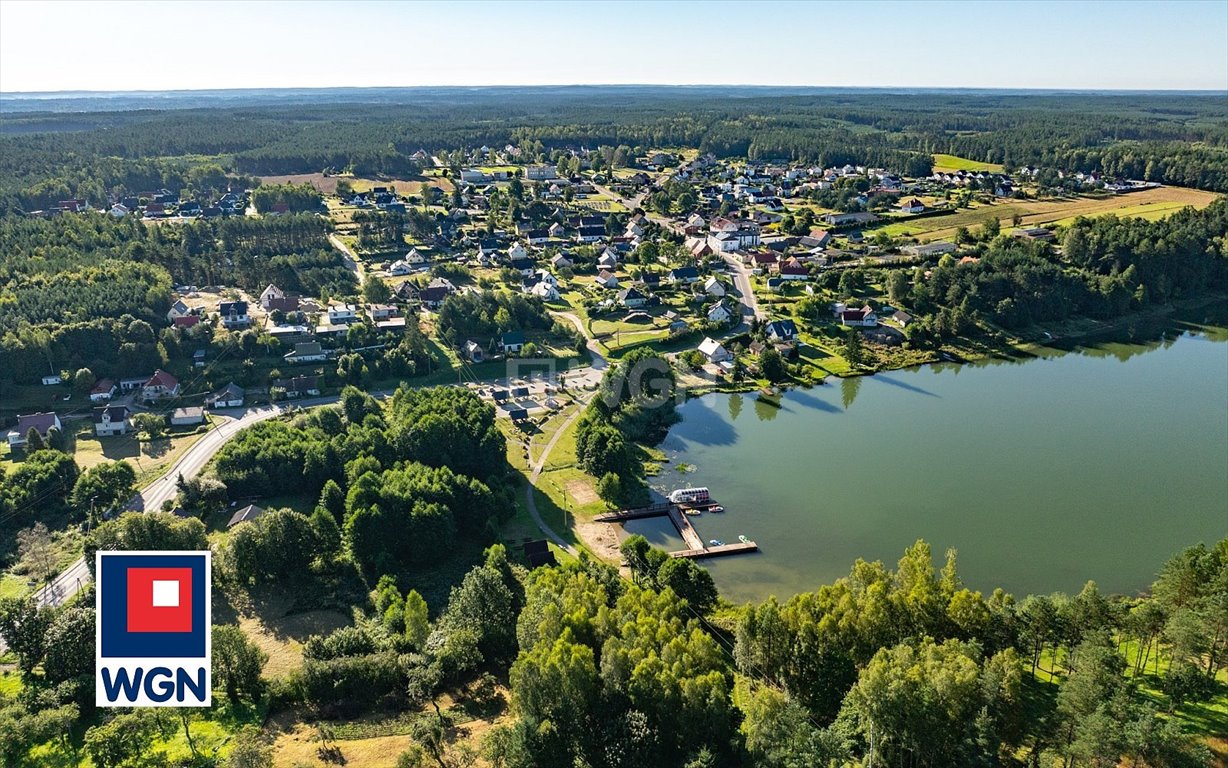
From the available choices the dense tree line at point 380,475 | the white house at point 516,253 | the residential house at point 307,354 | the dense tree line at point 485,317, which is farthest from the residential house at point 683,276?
the dense tree line at point 380,475

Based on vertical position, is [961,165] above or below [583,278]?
above

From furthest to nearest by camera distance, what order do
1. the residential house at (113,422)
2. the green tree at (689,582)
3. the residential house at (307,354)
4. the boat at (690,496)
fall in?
the residential house at (307,354) < the residential house at (113,422) < the boat at (690,496) < the green tree at (689,582)

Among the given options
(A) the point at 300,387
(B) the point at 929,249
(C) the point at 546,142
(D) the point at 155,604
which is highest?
(C) the point at 546,142

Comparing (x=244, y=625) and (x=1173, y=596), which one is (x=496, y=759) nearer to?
(x=244, y=625)

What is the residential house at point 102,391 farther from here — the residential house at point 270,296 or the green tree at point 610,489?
the green tree at point 610,489

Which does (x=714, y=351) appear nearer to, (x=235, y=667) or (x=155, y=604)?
(x=235, y=667)

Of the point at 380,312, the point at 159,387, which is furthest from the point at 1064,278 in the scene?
the point at 159,387

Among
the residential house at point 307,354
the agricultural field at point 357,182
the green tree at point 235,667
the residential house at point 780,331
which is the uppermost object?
the agricultural field at point 357,182
